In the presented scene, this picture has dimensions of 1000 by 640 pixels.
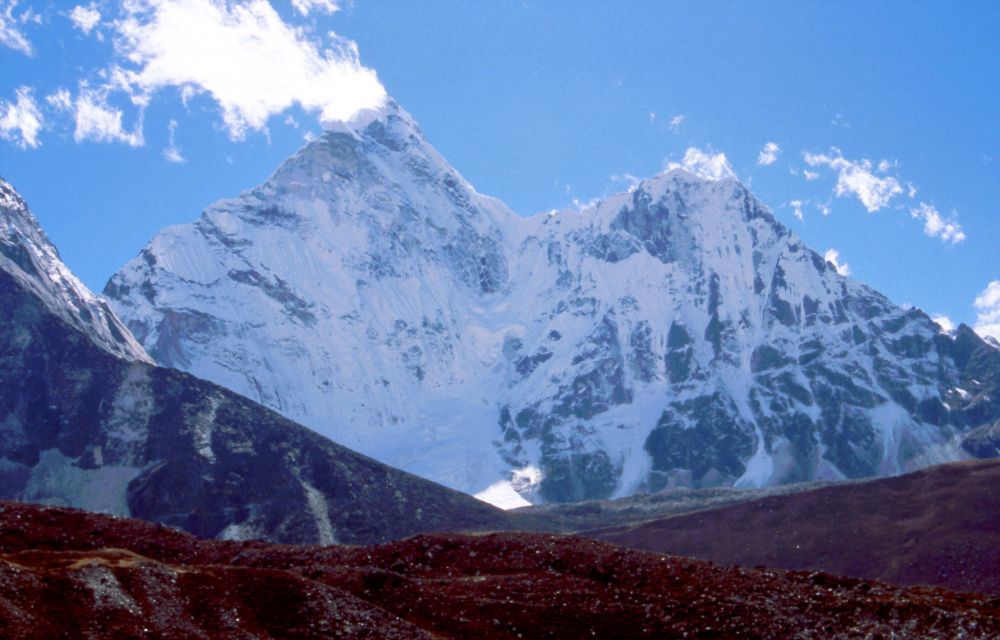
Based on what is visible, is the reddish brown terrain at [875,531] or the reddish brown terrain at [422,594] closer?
the reddish brown terrain at [422,594]

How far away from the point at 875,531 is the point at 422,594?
92820 mm

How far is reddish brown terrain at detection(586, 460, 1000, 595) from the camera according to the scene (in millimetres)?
124938

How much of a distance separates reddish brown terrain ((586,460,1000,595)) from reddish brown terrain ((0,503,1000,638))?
58.1m

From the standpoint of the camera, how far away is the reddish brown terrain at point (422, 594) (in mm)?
52938

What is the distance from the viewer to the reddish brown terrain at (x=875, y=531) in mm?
124938

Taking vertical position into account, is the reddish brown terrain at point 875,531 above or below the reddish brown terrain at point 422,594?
above

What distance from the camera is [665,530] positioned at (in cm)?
17262

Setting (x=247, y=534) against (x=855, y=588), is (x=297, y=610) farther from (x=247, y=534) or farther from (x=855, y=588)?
(x=247, y=534)

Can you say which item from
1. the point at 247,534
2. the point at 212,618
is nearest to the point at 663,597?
the point at 212,618

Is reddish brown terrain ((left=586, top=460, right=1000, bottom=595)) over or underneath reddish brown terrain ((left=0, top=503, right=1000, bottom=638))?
over

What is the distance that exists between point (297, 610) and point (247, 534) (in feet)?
415

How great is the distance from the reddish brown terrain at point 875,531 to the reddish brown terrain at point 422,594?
58.1 m

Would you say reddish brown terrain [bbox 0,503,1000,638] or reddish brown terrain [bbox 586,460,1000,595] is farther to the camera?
reddish brown terrain [bbox 586,460,1000,595]

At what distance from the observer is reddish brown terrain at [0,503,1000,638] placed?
52.9m
